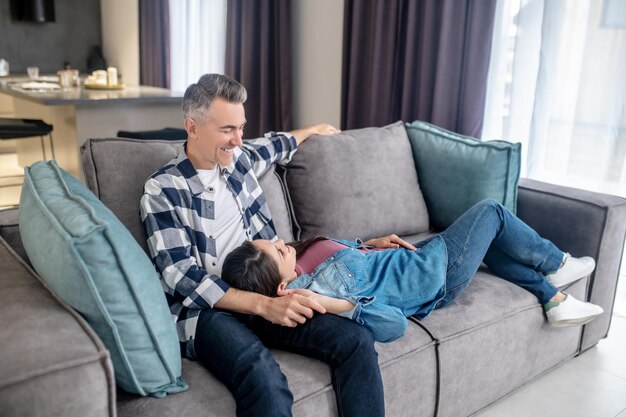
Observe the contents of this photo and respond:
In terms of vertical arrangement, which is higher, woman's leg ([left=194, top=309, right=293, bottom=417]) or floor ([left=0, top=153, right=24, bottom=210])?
woman's leg ([left=194, top=309, right=293, bottom=417])

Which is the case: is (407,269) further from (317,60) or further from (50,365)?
(317,60)

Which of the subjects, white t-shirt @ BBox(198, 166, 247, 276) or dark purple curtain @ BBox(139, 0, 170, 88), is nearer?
white t-shirt @ BBox(198, 166, 247, 276)

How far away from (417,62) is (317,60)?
936mm

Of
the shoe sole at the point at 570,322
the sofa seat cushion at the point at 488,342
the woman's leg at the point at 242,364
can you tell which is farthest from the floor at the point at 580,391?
the woman's leg at the point at 242,364

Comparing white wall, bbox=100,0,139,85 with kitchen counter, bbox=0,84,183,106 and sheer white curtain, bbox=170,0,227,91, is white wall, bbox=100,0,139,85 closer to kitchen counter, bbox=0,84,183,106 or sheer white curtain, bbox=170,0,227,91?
sheer white curtain, bbox=170,0,227,91

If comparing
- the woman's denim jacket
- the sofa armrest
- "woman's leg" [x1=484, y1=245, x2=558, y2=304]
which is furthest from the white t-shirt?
the sofa armrest

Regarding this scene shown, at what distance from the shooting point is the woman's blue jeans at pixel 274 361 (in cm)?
126

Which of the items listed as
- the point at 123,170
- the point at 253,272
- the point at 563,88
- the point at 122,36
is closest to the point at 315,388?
the point at 253,272

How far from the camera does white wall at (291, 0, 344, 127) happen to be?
3721 mm

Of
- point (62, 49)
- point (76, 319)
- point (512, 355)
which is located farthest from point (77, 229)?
point (62, 49)

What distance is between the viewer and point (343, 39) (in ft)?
11.6

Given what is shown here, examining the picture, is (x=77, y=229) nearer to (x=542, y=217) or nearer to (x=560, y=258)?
(x=560, y=258)

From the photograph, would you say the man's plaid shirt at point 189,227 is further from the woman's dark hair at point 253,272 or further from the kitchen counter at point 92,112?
the kitchen counter at point 92,112

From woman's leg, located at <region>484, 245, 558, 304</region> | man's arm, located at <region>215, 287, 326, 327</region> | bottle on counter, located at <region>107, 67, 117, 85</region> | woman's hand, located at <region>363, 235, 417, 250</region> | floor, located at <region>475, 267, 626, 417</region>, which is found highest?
bottle on counter, located at <region>107, 67, 117, 85</region>
